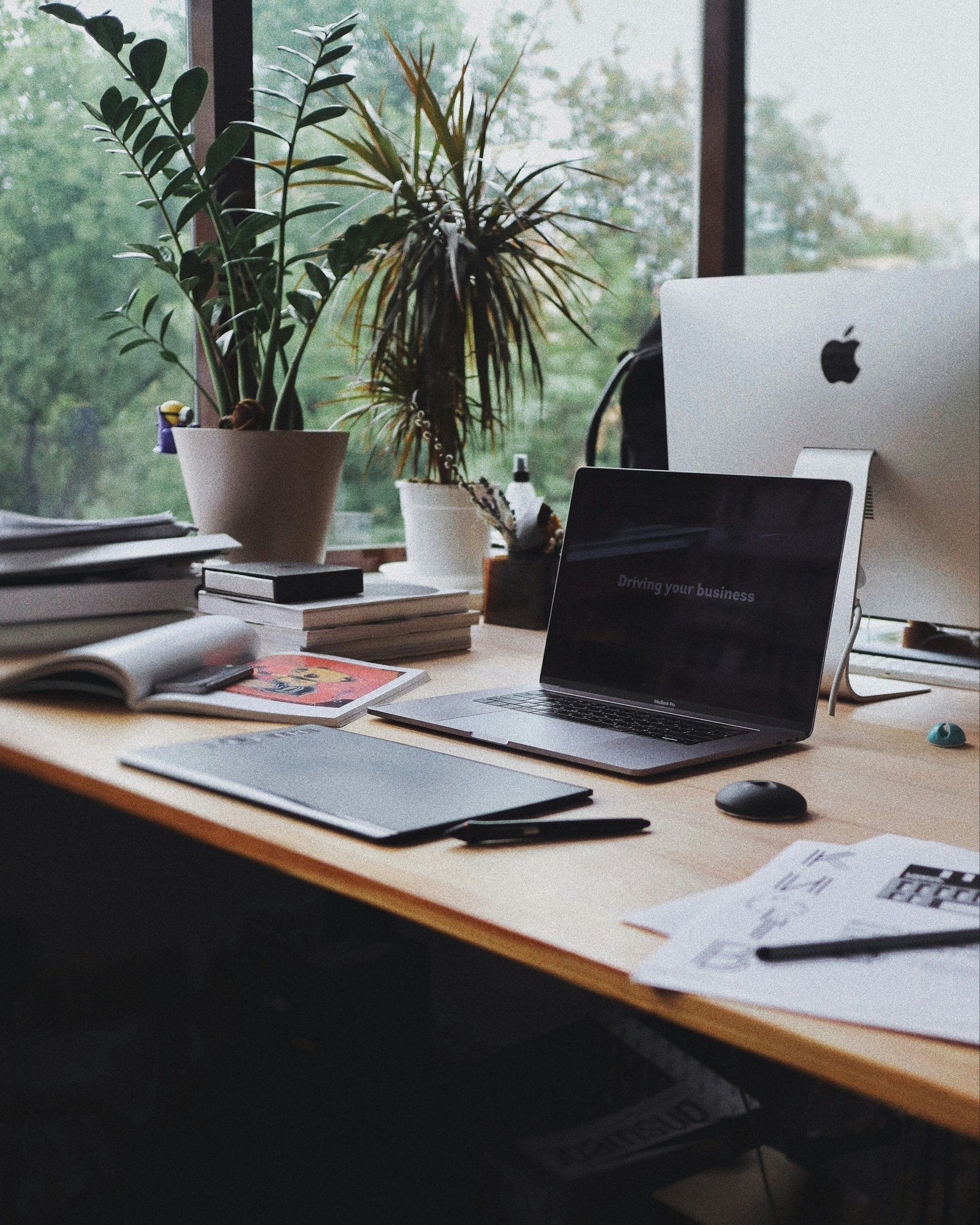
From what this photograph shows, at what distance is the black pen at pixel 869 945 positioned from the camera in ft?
2.18

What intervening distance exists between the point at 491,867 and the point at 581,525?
0.66 metres

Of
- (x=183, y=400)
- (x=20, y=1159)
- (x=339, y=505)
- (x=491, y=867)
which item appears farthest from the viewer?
(x=339, y=505)

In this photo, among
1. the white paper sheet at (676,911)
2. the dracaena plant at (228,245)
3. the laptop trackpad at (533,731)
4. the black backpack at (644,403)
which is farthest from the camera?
the black backpack at (644,403)

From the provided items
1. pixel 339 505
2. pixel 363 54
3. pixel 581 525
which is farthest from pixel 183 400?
pixel 581 525

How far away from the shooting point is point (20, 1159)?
1.53 m

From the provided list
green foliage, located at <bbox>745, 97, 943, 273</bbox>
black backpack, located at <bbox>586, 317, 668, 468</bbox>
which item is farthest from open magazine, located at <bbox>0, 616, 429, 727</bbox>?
green foliage, located at <bbox>745, 97, 943, 273</bbox>

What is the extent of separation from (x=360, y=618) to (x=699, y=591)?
1.56 feet

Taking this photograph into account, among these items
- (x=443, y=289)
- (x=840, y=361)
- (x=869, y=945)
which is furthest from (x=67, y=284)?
(x=869, y=945)

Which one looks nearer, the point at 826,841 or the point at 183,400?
the point at 826,841

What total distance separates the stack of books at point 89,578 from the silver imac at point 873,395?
0.65 meters

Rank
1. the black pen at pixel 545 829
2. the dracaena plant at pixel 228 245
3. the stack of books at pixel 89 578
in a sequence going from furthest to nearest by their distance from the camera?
1. the dracaena plant at pixel 228 245
2. the stack of books at pixel 89 578
3. the black pen at pixel 545 829

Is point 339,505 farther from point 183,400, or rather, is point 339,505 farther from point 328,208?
point 328,208

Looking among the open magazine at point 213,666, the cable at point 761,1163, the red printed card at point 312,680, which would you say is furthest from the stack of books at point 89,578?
the cable at point 761,1163

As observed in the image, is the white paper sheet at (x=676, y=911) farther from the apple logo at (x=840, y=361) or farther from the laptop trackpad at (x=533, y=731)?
the apple logo at (x=840, y=361)
